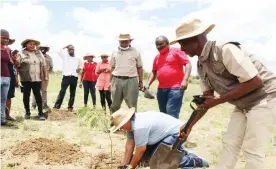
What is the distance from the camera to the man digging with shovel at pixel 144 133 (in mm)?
4434

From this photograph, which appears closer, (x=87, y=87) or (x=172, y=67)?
(x=172, y=67)

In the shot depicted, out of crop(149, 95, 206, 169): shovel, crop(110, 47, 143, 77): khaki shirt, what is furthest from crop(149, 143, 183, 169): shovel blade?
crop(110, 47, 143, 77): khaki shirt

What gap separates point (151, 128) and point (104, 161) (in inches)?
33.3

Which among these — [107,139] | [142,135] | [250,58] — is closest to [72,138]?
[107,139]

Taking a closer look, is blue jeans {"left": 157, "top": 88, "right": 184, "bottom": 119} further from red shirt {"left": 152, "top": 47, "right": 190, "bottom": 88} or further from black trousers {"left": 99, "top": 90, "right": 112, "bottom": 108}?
black trousers {"left": 99, "top": 90, "right": 112, "bottom": 108}

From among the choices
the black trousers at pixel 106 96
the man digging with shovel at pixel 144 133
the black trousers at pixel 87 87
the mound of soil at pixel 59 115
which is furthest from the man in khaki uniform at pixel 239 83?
the black trousers at pixel 87 87

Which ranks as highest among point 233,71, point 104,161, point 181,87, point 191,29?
point 191,29

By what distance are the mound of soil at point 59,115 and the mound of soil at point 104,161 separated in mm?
3015

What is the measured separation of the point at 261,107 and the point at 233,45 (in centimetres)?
58

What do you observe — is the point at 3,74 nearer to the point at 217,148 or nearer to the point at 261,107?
the point at 217,148

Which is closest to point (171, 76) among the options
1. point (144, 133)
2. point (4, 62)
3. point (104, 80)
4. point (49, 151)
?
point (144, 133)

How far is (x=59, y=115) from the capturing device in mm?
8172

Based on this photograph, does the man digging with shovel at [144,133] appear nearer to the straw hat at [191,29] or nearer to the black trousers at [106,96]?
the straw hat at [191,29]

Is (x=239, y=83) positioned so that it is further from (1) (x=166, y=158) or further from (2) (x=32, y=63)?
(2) (x=32, y=63)
